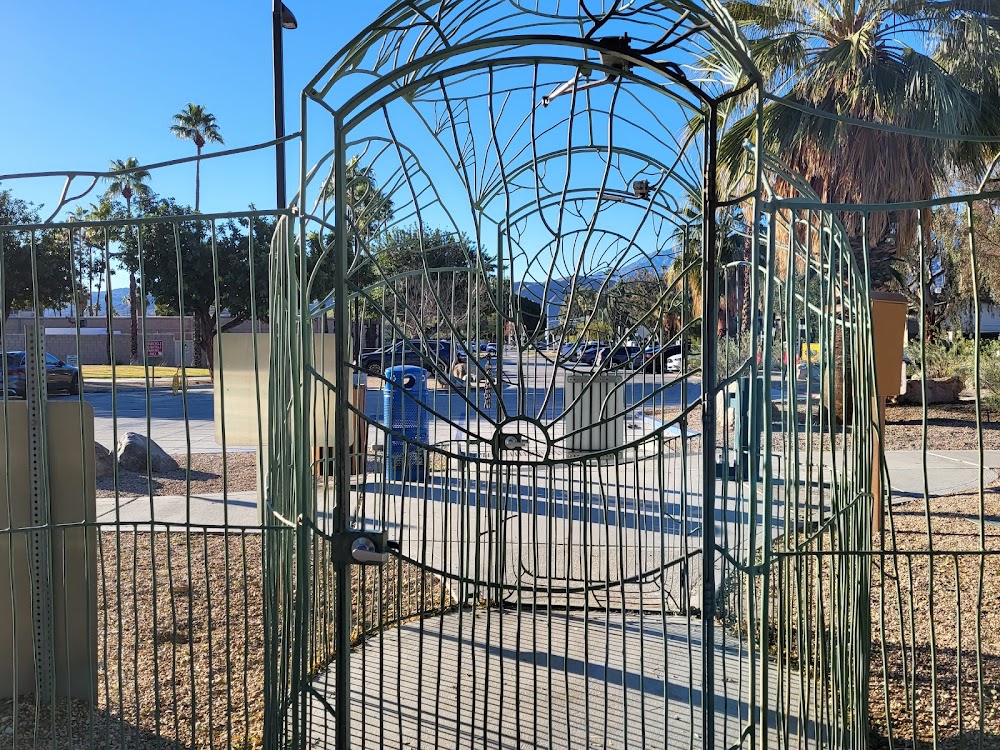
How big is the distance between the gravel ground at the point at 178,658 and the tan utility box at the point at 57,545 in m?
0.12

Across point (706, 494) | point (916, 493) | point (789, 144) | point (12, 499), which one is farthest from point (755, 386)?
point (789, 144)

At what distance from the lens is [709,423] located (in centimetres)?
221

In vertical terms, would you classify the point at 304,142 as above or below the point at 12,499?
above

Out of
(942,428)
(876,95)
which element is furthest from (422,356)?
(942,428)

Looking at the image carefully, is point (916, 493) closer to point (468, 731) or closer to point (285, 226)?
point (468, 731)

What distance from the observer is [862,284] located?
8.67ft

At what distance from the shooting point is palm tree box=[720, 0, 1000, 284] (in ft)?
31.7

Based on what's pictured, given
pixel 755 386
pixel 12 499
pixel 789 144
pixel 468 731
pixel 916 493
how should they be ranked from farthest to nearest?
pixel 789 144 < pixel 916 493 < pixel 12 499 < pixel 468 731 < pixel 755 386

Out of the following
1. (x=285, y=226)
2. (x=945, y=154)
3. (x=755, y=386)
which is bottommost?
(x=755, y=386)

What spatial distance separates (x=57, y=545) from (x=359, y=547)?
1958 millimetres

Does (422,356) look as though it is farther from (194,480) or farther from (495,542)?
(194,480)

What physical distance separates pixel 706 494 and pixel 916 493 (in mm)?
6531

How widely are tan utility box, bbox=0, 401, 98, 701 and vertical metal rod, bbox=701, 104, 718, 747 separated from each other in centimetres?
265

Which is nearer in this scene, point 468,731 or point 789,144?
point 468,731
